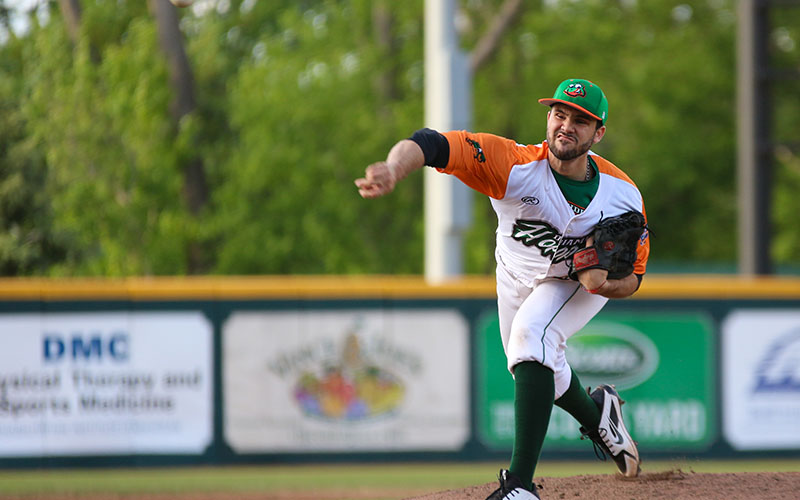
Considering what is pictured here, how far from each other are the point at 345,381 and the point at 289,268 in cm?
563

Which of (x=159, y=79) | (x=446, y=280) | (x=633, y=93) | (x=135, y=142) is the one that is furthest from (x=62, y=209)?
(x=633, y=93)

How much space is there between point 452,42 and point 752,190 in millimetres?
3110

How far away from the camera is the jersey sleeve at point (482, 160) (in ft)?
12.7

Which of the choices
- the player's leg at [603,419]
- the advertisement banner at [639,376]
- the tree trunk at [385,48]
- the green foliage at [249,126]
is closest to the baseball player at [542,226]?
the player's leg at [603,419]

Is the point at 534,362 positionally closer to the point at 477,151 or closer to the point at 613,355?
the point at 477,151

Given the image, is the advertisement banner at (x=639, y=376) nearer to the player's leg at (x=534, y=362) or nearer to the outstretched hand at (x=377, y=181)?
the player's leg at (x=534, y=362)

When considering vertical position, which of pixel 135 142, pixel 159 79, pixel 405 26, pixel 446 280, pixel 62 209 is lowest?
pixel 446 280

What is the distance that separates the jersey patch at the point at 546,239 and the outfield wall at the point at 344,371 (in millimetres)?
4594

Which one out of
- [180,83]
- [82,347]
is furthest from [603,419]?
[180,83]

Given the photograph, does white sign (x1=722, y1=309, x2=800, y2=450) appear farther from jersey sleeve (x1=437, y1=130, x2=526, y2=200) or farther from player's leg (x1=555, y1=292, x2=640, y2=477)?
jersey sleeve (x1=437, y1=130, x2=526, y2=200)

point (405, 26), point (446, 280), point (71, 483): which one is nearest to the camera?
point (71, 483)

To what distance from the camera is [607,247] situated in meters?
4.05

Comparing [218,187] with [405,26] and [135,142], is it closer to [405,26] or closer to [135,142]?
[135,142]

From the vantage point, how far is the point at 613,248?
4.05 meters
